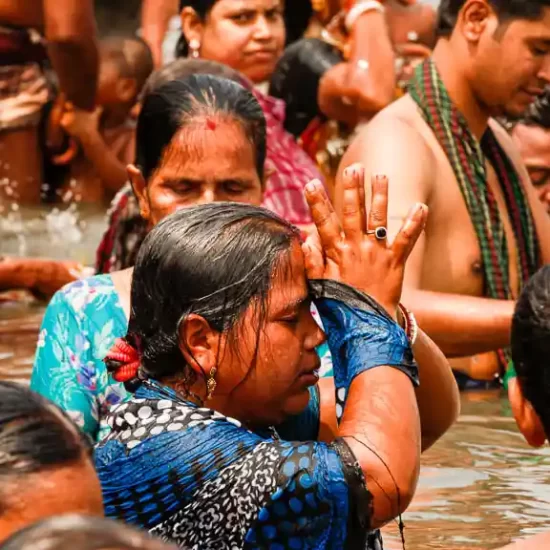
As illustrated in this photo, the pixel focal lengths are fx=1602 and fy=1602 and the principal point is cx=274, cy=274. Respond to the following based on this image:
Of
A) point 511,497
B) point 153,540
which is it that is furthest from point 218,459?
point 511,497

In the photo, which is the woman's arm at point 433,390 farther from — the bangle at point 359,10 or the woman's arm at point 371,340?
the bangle at point 359,10

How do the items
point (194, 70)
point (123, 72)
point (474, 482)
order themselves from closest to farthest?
point (474, 482), point (194, 70), point (123, 72)

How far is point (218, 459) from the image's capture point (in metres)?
2.67

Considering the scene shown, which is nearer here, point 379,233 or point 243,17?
point 379,233

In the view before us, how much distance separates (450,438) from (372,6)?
12.5ft

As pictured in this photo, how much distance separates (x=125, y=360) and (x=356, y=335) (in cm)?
43

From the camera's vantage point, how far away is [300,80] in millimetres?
8422

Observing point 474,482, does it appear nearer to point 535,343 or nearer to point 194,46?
point 535,343

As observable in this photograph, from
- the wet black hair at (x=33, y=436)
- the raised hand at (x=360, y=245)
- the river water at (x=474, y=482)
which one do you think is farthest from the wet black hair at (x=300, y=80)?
the wet black hair at (x=33, y=436)

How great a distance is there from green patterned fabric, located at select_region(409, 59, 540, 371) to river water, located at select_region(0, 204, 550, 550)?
0.44 meters

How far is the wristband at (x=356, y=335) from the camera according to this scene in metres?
2.81

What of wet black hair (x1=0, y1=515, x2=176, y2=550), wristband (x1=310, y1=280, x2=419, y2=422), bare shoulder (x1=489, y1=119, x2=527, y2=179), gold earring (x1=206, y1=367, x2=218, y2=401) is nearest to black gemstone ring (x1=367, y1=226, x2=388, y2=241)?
wristband (x1=310, y1=280, x2=419, y2=422)

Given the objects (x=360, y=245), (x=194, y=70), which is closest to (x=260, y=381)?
(x=360, y=245)

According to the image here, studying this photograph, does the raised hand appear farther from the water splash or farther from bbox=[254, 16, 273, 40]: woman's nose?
the water splash
